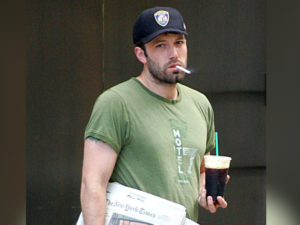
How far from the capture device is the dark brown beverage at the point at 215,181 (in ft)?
8.46

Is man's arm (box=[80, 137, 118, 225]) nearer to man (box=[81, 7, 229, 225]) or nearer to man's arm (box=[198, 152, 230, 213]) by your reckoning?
man (box=[81, 7, 229, 225])

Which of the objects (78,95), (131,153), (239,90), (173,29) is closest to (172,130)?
(131,153)

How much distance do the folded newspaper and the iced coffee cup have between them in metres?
0.22

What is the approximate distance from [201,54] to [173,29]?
179 cm

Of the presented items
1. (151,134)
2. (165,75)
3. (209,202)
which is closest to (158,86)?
(165,75)

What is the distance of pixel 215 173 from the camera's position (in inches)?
102

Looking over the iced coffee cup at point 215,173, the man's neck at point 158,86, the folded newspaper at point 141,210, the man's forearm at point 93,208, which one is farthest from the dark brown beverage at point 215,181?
the man's forearm at point 93,208

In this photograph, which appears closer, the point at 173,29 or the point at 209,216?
the point at 173,29

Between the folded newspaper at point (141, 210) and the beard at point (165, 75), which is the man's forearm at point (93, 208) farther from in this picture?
the beard at point (165, 75)

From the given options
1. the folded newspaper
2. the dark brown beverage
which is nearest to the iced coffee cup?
the dark brown beverage

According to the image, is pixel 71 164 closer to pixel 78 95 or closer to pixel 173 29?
pixel 78 95

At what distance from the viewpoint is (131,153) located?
249 cm

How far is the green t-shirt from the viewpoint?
2.47 m

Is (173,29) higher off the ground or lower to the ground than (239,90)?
higher
